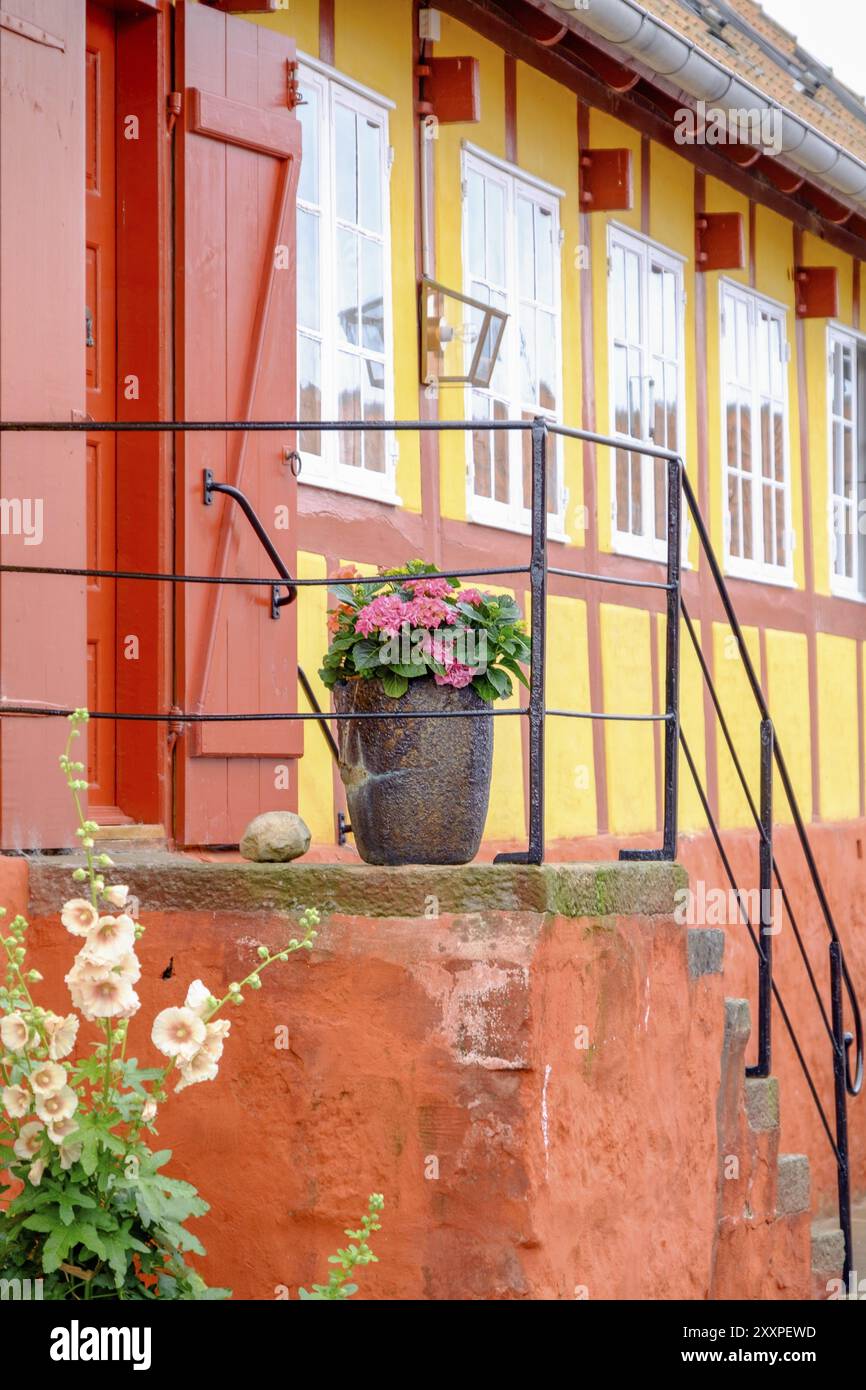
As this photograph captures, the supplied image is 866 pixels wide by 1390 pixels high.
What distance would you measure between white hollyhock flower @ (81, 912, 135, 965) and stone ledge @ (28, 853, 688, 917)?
0.97 metres

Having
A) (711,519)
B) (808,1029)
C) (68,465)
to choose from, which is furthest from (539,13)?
(808,1029)

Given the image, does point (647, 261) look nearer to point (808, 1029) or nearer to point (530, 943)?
point (808, 1029)

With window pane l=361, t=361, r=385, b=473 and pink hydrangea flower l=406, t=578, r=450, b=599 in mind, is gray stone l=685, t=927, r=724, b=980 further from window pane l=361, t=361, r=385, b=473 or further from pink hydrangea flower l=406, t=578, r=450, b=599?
window pane l=361, t=361, r=385, b=473

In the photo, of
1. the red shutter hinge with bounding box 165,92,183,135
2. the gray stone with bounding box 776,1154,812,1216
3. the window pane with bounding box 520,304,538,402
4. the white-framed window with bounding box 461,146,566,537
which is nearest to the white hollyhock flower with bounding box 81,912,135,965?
the red shutter hinge with bounding box 165,92,183,135

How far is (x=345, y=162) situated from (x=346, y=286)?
0.42m

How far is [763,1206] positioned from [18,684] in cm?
288

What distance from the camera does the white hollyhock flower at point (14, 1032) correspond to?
401 centimetres

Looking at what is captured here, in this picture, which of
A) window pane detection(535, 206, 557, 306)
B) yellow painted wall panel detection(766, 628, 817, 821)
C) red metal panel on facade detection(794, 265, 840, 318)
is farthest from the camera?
red metal panel on facade detection(794, 265, 840, 318)

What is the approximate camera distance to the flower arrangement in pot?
5.07 metres

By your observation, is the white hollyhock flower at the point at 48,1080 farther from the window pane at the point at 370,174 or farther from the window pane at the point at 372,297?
the window pane at the point at 370,174

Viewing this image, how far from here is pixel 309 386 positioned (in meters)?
7.19

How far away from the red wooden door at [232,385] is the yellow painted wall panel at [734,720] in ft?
14.6

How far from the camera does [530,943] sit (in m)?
4.84

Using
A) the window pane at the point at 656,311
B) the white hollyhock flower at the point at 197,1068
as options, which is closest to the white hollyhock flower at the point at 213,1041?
the white hollyhock flower at the point at 197,1068
